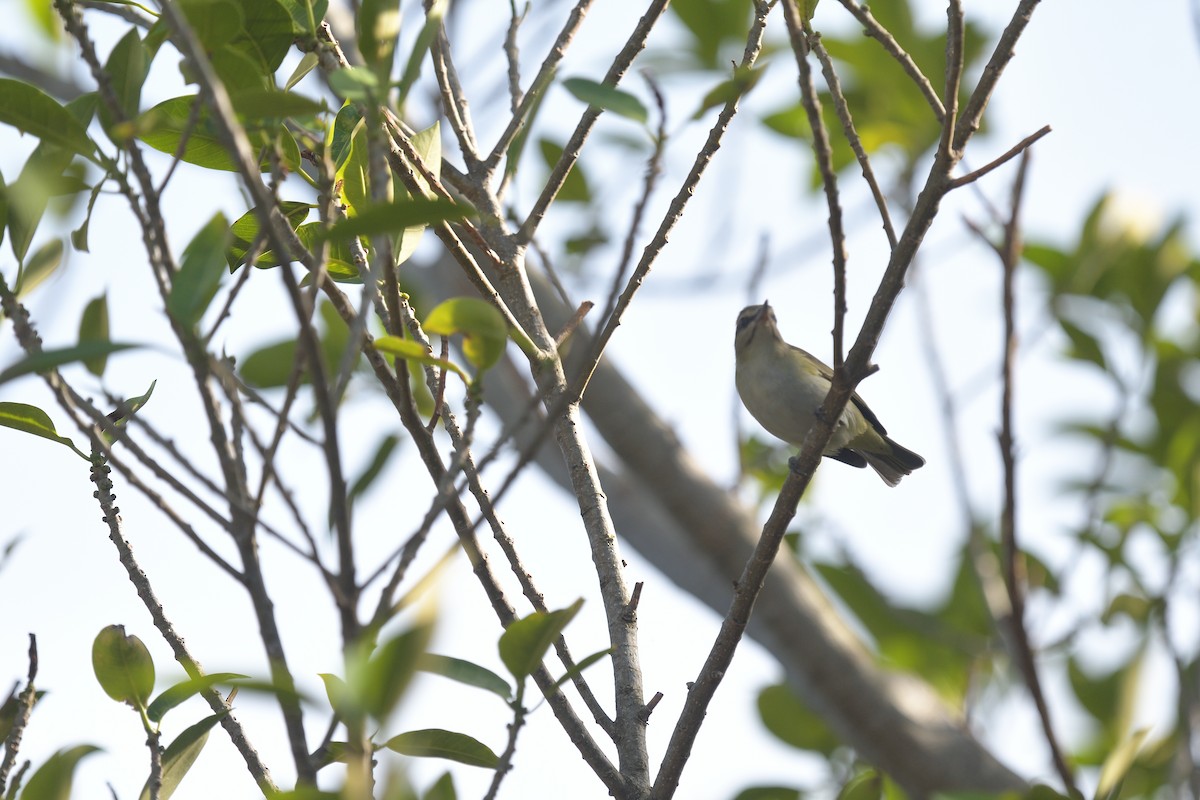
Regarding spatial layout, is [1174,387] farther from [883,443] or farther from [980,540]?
[980,540]

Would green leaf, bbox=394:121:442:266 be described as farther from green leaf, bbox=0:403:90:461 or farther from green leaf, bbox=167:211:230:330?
green leaf, bbox=0:403:90:461

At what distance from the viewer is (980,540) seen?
417 centimetres

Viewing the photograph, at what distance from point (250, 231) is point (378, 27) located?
0.74 metres

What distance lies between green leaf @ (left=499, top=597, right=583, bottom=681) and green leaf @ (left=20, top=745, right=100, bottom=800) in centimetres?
66

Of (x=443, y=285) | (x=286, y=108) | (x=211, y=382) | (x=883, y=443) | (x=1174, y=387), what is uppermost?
(x=443, y=285)

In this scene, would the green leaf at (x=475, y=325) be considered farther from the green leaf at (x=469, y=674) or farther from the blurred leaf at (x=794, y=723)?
the blurred leaf at (x=794, y=723)

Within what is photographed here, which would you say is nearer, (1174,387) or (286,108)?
(286,108)

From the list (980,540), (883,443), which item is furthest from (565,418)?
(883,443)

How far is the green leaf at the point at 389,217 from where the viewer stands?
140cm

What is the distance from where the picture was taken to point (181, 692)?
1828mm

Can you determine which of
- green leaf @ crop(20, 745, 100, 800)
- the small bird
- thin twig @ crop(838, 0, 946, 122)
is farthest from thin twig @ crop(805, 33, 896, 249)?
the small bird

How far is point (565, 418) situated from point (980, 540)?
228 centimetres

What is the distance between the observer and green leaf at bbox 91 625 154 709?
193 cm

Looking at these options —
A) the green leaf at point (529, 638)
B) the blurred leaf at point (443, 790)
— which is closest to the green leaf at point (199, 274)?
the green leaf at point (529, 638)
